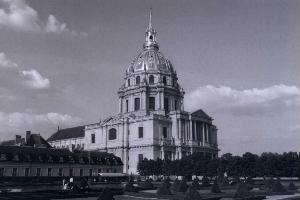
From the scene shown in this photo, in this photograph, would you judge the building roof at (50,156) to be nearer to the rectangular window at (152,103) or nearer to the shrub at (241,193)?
the rectangular window at (152,103)

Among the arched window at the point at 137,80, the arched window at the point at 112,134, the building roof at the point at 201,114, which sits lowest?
the arched window at the point at 112,134

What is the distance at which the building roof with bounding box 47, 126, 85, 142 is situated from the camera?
105300 mm

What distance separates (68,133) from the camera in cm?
10981

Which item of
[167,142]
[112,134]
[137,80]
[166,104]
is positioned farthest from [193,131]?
[137,80]

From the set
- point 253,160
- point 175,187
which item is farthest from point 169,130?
point 175,187

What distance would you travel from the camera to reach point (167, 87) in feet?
306

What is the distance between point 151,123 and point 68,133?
114 feet

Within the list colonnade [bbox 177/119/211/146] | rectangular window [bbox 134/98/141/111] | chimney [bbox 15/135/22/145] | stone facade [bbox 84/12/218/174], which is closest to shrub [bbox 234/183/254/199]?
stone facade [bbox 84/12/218/174]

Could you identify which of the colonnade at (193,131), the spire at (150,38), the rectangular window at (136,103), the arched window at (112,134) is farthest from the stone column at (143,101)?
the spire at (150,38)

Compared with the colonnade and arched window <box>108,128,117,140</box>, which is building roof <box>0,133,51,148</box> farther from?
the colonnade

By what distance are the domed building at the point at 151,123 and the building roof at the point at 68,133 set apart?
8529mm

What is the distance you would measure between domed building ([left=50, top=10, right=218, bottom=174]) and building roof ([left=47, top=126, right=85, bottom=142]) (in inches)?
336

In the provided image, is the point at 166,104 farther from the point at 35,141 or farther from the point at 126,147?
the point at 35,141

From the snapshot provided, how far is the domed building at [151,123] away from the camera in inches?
3312
